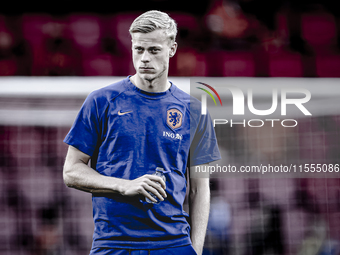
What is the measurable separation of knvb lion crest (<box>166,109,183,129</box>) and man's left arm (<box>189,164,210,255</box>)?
0.77ft

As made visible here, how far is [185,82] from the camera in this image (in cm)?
321

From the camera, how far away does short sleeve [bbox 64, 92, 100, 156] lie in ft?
5.51

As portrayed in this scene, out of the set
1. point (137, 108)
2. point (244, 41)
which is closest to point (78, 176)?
point (137, 108)

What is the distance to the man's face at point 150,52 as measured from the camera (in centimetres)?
170

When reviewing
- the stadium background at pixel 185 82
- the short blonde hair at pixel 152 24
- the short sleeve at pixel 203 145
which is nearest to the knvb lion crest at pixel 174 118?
the short sleeve at pixel 203 145

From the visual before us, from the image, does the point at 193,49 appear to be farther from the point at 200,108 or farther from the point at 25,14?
the point at 200,108

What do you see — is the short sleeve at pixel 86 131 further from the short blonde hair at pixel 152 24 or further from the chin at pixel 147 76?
the short blonde hair at pixel 152 24

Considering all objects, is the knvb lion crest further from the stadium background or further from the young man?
the stadium background

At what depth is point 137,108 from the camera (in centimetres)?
175

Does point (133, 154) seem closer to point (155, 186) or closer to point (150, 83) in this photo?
point (155, 186)

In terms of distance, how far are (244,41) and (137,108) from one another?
173 inches

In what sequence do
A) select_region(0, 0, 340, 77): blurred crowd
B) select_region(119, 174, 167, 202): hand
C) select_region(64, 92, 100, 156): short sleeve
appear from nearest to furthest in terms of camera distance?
select_region(119, 174, 167, 202): hand < select_region(64, 92, 100, 156): short sleeve < select_region(0, 0, 340, 77): blurred crowd

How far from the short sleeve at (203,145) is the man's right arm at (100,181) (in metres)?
0.32

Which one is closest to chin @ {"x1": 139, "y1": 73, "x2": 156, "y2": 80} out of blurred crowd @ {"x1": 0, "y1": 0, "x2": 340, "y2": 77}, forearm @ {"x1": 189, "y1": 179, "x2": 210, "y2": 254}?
forearm @ {"x1": 189, "y1": 179, "x2": 210, "y2": 254}
